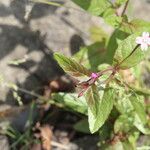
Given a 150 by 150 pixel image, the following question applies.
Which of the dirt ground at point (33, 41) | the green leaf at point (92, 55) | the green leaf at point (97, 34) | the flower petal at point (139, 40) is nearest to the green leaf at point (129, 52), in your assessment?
the flower petal at point (139, 40)

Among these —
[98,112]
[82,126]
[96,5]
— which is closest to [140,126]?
[82,126]

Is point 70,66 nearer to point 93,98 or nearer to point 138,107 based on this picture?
point 93,98

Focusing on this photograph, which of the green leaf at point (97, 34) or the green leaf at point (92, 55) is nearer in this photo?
the green leaf at point (92, 55)

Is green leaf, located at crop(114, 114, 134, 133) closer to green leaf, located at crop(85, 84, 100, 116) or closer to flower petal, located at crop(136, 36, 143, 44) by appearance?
green leaf, located at crop(85, 84, 100, 116)

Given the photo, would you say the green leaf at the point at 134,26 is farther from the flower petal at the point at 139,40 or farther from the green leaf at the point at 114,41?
the flower petal at the point at 139,40

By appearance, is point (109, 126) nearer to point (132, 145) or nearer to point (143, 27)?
point (132, 145)
